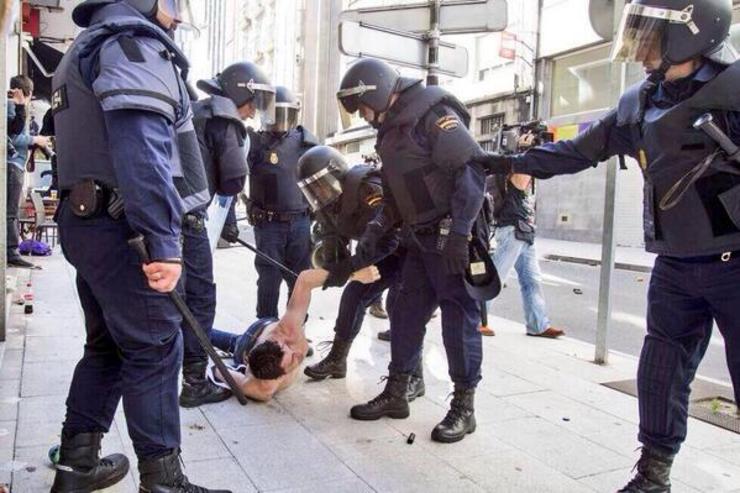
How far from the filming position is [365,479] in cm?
286

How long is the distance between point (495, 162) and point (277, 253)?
239cm

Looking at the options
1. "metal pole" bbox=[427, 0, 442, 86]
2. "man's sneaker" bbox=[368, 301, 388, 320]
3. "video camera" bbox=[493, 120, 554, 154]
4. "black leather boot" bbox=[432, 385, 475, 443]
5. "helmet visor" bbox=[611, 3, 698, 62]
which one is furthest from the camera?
"man's sneaker" bbox=[368, 301, 388, 320]

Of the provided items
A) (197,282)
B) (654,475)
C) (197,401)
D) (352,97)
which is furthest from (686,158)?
(197,401)

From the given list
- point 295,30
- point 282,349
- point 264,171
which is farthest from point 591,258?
point 295,30

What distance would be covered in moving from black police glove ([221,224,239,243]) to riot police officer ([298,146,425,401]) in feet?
2.67

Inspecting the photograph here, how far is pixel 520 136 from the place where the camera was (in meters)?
5.85

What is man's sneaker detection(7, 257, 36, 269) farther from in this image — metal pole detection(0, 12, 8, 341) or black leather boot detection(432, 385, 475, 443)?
black leather boot detection(432, 385, 475, 443)

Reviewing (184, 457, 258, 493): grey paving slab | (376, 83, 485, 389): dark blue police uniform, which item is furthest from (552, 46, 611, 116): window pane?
(184, 457, 258, 493): grey paving slab

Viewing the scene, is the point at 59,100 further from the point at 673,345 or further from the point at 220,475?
the point at 673,345

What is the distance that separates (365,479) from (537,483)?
75 cm

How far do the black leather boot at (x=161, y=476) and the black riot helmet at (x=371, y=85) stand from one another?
2.02 meters

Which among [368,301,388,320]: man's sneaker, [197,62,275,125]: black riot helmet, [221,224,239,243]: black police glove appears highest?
[197,62,275,125]: black riot helmet

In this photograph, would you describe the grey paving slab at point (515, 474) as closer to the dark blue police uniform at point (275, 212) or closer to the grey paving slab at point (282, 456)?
the grey paving slab at point (282, 456)

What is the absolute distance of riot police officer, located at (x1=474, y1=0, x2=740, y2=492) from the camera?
2441 millimetres
